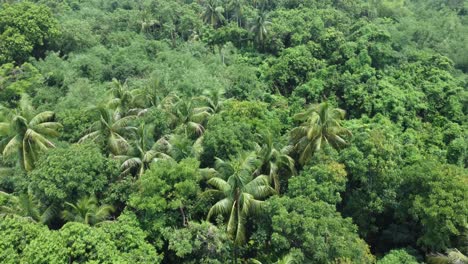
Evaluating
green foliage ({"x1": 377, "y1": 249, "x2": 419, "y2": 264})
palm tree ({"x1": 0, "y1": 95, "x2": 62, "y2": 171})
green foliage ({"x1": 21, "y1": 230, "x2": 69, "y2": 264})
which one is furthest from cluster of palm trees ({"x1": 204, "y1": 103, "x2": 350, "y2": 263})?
palm tree ({"x1": 0, "y1": 95, "x2": 62, "y2": 171})

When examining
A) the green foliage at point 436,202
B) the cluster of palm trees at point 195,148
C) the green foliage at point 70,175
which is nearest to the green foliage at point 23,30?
the cluster of palm trees at point 195,148

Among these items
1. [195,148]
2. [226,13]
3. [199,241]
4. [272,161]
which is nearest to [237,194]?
[199,241]

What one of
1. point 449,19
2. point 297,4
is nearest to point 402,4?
point 449,19

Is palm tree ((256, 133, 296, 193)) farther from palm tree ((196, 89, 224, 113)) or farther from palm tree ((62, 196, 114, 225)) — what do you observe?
palm tree ((62, 196, 114, 225))

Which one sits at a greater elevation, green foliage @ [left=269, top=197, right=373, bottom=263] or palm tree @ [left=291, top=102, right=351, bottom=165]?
palm tree @ [left=291, top=102, right=351, bottom=165]

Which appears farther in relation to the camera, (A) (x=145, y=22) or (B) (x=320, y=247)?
(A) (x=145, y=22)

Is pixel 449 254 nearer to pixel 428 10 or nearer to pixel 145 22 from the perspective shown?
pixel 145 22
